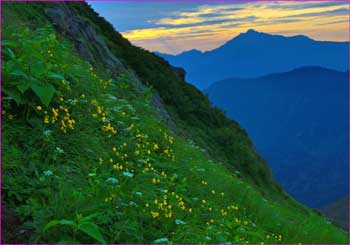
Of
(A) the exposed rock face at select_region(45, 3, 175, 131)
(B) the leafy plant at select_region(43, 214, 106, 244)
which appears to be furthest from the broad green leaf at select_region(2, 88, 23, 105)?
(A) the exposed rock face at select_region(45, 3, 175, 131)

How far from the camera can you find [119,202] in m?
4.78

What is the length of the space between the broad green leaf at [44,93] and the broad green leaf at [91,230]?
204 centimetres

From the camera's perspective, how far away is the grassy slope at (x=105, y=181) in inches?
176

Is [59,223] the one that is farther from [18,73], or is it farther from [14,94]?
[18,73]

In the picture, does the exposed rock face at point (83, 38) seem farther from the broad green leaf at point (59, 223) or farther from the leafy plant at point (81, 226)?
the broad green leaf at point (59, 223)

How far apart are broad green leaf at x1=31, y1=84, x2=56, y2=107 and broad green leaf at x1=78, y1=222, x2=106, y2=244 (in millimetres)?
2035

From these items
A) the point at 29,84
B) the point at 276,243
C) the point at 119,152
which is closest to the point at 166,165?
the point at 119,152

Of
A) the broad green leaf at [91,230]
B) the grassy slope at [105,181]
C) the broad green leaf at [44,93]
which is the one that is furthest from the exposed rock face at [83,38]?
the broad green leaf at [91,230]

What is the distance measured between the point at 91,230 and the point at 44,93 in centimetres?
225

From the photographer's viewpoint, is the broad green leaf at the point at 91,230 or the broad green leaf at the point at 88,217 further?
the broad green leaf at the point at 88,217

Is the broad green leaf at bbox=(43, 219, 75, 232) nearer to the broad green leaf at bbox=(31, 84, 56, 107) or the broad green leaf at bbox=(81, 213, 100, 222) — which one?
the broad green leaf at bbox=(81, 213, 100, 222)

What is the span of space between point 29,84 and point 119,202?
1934mm

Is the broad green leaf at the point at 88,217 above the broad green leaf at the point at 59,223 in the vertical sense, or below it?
above

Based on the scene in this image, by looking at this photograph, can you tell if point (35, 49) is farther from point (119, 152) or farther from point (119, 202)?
point (119, 202)
